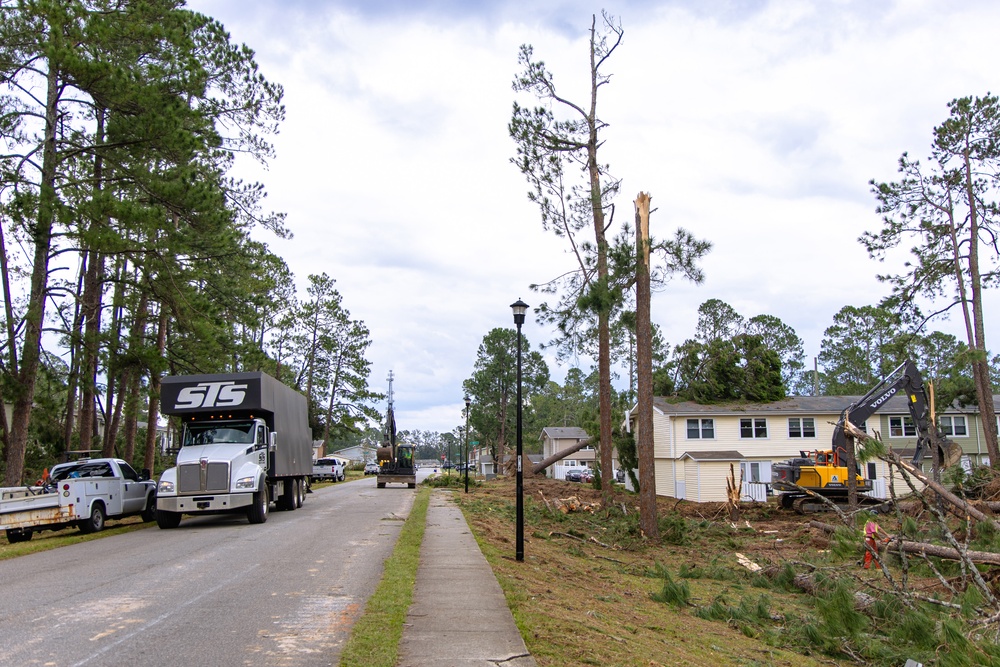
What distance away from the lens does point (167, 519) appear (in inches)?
704

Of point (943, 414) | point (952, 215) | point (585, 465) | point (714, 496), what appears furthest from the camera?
point (585, 465)

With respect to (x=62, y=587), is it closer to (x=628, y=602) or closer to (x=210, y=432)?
(x=628, y=602)

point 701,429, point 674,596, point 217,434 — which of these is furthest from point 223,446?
point 701,429

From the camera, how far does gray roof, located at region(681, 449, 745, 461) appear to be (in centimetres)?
3718

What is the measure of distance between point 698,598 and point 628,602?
2366mm

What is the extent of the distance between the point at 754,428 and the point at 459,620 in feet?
114

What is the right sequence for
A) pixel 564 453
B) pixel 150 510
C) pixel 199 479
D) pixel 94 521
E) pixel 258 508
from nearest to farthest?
pixel 94 521
pixel 199 479
pixel 258 508
pixel 150 510
pixel 564 453

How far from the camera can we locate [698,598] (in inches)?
520

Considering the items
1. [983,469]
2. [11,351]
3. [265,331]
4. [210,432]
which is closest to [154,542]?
[210,432]

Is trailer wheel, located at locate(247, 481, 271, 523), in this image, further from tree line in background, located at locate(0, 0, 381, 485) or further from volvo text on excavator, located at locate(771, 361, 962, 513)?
volvo text on excavator, located at locate(771, 361, 962, 513)

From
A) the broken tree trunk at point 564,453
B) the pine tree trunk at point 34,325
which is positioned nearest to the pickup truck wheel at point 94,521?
the pine tree trunk at point 34,325

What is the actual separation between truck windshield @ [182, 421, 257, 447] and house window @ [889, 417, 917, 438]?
118 ft

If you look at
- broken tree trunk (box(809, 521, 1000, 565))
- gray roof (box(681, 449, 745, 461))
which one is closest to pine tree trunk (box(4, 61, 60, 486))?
broken tree trunk (box(809, 521, 1000, 565))

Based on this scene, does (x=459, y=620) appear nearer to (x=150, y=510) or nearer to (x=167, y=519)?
(x=167, y=519)
